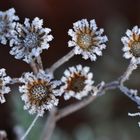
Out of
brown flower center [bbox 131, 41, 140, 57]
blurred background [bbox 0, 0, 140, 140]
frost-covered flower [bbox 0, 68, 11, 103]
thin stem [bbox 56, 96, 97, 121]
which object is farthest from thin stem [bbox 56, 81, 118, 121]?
blurred background [bbox 0, 0, 140, 140]

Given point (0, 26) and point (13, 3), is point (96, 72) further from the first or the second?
point (0, 26)

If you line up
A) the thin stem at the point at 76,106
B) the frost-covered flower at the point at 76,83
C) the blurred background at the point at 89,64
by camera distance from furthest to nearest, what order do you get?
the blurred background at the point at 89,64
the thin stem at the point at 76,106
the frost-covered flower at the point at 76,83

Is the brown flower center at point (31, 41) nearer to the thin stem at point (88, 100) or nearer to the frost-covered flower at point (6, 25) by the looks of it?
the frost-covered flower at point (6, 25)

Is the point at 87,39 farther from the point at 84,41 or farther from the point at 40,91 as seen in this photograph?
the point at 40,91

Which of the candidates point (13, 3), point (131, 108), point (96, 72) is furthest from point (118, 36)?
point (13, 3)

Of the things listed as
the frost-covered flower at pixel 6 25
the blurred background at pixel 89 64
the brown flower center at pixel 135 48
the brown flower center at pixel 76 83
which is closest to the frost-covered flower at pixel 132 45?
the brown flower center at pixel 135 48

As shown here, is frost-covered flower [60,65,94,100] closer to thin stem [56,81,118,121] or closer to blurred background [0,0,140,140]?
thin stem [56,81,118,121]

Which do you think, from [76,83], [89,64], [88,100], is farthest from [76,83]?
[89,64]
